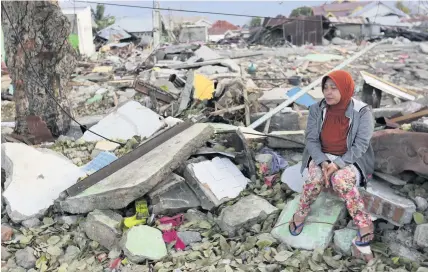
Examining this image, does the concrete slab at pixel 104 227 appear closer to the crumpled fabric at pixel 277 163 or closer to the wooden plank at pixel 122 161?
the wooden plank at pixel 122 161

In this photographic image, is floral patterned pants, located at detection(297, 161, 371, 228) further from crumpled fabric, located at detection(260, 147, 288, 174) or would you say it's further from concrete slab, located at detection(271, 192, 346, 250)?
crumpled fabric, located at detection(260, 147, 288, 174)

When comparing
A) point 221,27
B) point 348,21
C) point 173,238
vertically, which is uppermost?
point 348,21

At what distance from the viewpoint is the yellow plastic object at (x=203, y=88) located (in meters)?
7.52

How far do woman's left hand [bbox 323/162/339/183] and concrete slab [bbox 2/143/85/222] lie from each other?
9.50ft

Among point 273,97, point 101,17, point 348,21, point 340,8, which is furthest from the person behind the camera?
point 340,8

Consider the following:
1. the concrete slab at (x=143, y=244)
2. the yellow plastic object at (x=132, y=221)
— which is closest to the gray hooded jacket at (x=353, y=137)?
the concrete slab at (x=143, y=244)

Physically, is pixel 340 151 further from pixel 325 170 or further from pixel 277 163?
pixel 277 163

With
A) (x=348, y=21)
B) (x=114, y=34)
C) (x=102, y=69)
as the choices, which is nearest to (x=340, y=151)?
(x=102, y=69)

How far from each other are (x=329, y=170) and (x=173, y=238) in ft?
5.10

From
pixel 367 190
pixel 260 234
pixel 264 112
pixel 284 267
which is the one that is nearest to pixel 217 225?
pixel 260 234

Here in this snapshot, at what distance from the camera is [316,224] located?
12.1ft

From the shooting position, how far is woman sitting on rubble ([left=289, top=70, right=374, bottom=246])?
135 inches

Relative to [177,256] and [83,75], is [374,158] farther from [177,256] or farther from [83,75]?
[83,75]

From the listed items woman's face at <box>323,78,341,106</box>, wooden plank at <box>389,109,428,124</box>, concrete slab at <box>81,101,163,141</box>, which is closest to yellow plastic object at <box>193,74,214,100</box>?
concrete slab at <box>81,101,163,141</box>
